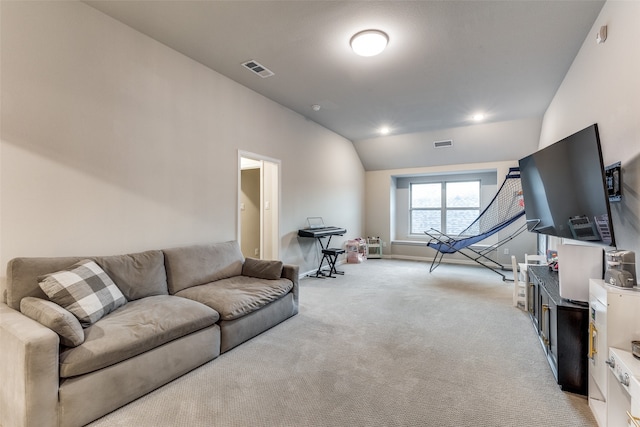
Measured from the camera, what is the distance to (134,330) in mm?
1875

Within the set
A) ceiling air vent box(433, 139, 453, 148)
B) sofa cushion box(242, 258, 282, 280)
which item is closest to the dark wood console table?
sofa cushion box(242, 258, 282, 280)

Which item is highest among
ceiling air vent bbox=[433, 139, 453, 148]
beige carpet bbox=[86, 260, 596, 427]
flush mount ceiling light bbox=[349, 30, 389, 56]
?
→ flush mount ceiling light bbox=[349, 30, 389, 56]

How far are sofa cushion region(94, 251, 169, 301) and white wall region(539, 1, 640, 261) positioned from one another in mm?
3616

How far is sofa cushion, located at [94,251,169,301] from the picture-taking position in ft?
7.77

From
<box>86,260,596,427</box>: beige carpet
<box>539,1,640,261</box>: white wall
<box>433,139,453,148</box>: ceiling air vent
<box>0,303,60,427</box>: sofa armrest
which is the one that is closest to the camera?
<box>0,303,60,427</box>: sofa armrest

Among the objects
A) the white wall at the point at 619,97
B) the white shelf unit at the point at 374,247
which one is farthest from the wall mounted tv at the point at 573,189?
the white shelf unit at the point at 374,247

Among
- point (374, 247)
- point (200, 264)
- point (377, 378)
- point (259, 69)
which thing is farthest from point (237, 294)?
point (374, 247)

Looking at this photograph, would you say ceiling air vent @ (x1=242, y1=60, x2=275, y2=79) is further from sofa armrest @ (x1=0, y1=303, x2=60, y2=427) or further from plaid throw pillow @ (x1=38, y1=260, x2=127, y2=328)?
sofa armrest @ (x1=0, y1=303, x2=60, y2=427)

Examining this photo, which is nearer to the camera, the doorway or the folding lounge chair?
the doorway

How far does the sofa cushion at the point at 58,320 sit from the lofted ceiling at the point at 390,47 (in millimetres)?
2412

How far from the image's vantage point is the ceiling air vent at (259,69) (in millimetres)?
3354

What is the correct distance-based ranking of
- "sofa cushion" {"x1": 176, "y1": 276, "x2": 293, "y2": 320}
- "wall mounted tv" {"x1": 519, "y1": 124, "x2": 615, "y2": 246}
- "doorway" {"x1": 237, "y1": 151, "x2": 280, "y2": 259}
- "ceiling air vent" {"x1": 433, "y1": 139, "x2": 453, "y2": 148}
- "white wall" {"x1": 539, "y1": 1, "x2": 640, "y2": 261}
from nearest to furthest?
"white wall" {"x1": 539, "y1": 1, "x2": 640, "y2": 261}, "wall mounted tv" {"x1": 519, "y1": 124, "x2": 615, "y2": 246}, "sofa cushion" {"x1": 176, "y1": 276, "x2": 293, "y2": 320}, "doorway" {"x1": 237, "y1": 151, "x2": 280, "y2": 259}, "ceiling air vent" {"x1": 433, "y1": 139, "x2": 453, "y2": 148}

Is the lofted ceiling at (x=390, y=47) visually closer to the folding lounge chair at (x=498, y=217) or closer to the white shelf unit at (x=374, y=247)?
the folding lounge chair at (x=498, y=217)

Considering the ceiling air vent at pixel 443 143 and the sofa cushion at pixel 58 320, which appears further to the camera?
the ceiling air vent at pixel 443 143
